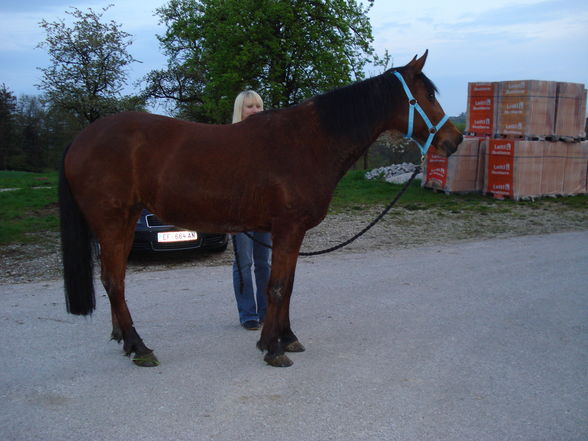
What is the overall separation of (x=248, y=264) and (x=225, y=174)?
1200 millimetres

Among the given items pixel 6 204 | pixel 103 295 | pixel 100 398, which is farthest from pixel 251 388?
pixel 6 204

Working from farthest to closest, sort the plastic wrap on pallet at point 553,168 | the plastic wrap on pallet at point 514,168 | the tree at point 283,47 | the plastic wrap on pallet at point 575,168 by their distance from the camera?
the tree at point 283,47
the plastic wrap on pallet at point 575,168
the plastic wrap on pallet at point 553,168
the plastic wrap on pallet at point 514,168

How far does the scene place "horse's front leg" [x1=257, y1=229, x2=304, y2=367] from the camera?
144 inches

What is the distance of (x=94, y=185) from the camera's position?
3.61 m

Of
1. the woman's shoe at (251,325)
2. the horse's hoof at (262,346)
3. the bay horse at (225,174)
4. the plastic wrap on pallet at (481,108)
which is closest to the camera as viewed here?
the bay horse at (225,174)

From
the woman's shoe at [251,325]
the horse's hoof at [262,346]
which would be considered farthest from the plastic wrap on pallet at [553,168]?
the horse's hoof at [262,346]

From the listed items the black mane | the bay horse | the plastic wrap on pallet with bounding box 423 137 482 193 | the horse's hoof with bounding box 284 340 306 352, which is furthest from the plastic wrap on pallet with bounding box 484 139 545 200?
the horse's hoof with bounding box 284 340 306 352

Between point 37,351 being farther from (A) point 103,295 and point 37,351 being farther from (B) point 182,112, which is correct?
(B) point 182,112

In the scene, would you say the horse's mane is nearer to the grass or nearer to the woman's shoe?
the woman's shoe

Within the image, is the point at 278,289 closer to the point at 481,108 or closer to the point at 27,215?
the point at 27,215

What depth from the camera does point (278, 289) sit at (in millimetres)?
3730

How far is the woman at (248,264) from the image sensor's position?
14.7ft

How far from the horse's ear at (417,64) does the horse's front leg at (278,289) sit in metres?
1.54

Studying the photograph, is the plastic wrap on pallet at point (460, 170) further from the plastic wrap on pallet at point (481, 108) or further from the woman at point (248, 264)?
the woman at point (248, 264)
